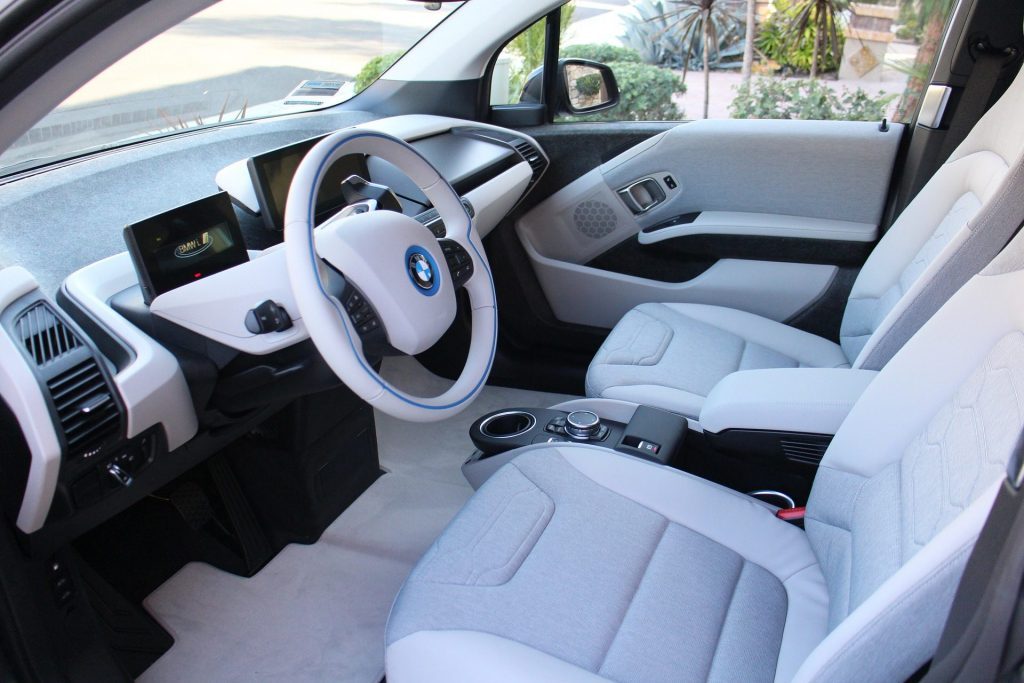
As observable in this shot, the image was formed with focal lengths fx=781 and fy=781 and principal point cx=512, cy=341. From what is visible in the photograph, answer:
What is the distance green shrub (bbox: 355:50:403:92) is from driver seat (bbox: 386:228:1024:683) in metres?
1.64

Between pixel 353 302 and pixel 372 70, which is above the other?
pixel 372 70

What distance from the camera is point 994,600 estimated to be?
2.28 ft

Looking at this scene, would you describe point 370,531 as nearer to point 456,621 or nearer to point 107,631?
point 107,631

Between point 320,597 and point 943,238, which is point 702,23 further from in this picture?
point 320,597

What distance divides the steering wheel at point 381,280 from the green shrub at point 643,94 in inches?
57.4

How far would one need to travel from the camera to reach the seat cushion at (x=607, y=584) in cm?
110

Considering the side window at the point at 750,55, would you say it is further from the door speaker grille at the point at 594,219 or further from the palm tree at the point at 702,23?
the door speaker grille at the point at 594,219

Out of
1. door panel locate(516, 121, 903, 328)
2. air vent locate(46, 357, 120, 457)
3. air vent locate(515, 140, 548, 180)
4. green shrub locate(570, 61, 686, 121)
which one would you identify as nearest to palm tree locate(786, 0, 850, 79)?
green shrub locate(570, 61, 686, 121)

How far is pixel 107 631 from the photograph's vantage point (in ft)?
5.41

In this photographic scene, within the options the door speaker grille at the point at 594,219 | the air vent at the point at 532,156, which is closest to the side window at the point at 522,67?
the air vent at the point at 532,156

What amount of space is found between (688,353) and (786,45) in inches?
71.1

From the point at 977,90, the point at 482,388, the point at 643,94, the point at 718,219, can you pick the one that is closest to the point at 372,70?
the point at 643,94

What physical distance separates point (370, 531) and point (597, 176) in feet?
4.45

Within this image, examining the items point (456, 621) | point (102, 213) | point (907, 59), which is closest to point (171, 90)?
point (102, 213)
